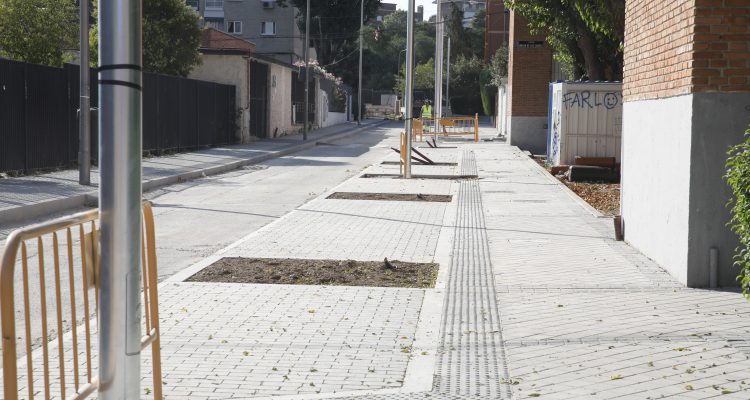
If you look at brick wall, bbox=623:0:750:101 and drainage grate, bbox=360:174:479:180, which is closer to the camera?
brick wall, bbox=623:0:750:101

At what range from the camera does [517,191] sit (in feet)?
63.0

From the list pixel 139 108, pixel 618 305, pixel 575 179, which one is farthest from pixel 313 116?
pixel 139 108

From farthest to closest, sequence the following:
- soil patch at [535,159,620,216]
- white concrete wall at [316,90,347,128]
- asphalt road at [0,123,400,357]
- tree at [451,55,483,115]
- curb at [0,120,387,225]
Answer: tree at [451,55,483,115], white concrete wall at [316,90,347,128], soil patch at [535,159,620,216], curb at [0,120,387,225], asphalt road at [0,123,400,357]

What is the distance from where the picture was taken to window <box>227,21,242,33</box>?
84.2 metres

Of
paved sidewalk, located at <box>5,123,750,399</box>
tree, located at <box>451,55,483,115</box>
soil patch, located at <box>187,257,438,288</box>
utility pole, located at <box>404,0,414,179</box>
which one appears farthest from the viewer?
tree, located at <box>451,55,483,115</box>

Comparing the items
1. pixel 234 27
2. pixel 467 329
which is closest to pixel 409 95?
pixel 467 329

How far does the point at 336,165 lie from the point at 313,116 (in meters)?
28.9

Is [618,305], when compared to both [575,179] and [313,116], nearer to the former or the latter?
[575,179]

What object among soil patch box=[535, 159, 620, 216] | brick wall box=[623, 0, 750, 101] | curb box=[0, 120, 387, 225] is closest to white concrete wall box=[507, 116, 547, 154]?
curb box=[0, 120, 387, 225]

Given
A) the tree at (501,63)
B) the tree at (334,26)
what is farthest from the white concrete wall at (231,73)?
the tree at (334,26)

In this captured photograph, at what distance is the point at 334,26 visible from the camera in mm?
77188

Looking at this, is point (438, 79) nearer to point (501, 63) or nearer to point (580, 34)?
point (501, 63)

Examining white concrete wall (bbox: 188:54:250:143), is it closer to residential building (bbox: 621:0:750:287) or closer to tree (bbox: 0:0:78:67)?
tree (bbox: 0:0:78:67)

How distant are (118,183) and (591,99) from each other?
21.9m
